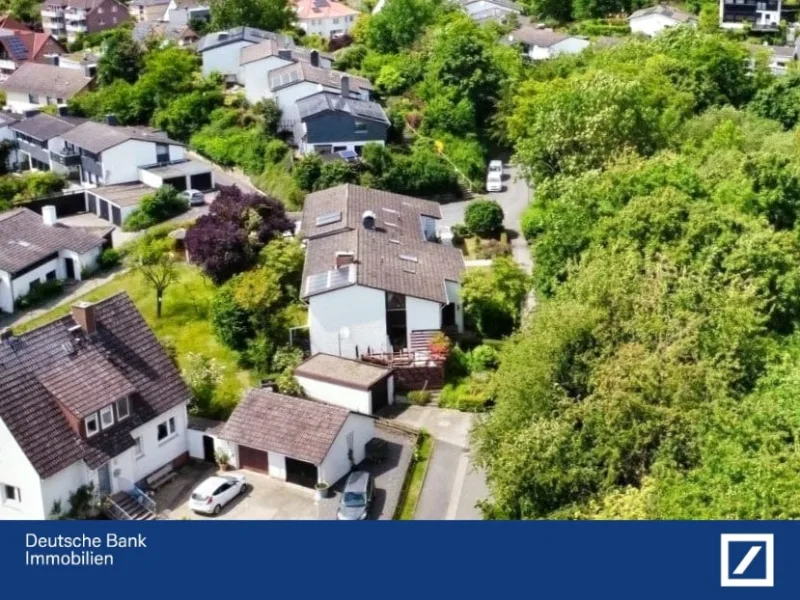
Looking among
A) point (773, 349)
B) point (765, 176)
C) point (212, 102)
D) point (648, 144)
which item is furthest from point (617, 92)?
point (212, 102)

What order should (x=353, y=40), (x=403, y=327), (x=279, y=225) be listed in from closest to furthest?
1. (x=403, y=327)
2. (x=279, y=225)
3. (x=353, y=40)

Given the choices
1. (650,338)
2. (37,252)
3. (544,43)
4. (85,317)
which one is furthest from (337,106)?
(650,338)

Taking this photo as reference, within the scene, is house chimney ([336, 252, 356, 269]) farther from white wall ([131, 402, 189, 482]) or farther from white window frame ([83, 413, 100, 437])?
white window frame ([83, 413, 100, 437])

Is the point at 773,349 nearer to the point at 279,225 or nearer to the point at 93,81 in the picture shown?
the point at 279,225

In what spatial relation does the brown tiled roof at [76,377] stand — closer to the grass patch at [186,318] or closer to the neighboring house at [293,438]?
the neighboring house at [293,438]

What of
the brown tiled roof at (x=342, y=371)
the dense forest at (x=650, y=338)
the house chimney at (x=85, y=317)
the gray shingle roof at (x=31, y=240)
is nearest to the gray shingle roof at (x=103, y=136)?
the gray shingle roof at (x=31, y=240)

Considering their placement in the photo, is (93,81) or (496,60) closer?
(496,60)
